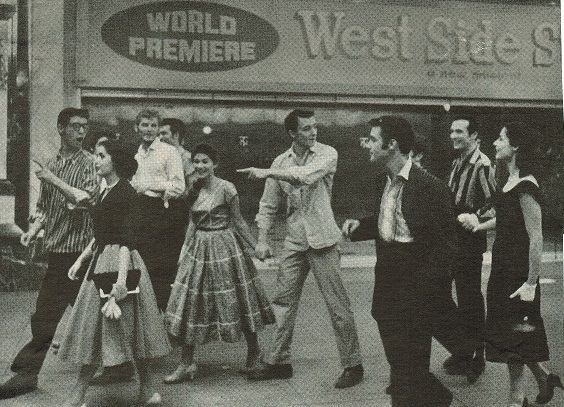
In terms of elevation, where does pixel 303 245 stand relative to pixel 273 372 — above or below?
above

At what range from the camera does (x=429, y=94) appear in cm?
382

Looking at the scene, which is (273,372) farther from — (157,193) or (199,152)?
(199,152)

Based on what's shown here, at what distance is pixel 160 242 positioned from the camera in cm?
352

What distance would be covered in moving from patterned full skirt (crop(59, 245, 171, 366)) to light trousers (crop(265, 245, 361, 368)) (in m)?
0.71

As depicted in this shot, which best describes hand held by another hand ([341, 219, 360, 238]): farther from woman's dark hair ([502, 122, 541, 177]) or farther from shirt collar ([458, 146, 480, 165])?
woman's dark hair ([502, 122, 541, 177])

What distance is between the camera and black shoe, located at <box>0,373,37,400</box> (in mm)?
3324

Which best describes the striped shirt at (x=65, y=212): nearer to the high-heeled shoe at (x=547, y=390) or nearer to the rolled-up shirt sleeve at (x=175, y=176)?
the rolled-up shirt sleeve at (x=175, y=176)

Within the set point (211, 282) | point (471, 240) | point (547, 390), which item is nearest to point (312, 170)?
point (211, 282)

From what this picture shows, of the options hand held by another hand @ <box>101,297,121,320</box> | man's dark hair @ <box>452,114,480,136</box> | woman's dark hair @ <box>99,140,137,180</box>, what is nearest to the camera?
hand held by another hand @ <box>101,297,121,320</box>

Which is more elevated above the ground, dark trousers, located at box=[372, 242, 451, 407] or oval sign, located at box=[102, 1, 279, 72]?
oval sign, located at box=[102, 1, 279, 72]

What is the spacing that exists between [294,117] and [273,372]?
1499 millimetres

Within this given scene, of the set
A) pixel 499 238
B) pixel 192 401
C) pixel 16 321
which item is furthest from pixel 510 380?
pixel 16 321

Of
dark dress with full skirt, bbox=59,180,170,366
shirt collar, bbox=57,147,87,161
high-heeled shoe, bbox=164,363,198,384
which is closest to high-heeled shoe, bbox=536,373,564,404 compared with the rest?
high-heeled shoe, bbox=164,363,198,384

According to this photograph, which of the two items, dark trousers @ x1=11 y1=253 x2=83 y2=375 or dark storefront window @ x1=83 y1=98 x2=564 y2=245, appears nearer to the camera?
dark trousers @ x1=11 y1=253 x2=83 y2=375
